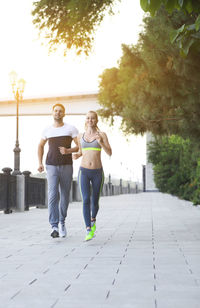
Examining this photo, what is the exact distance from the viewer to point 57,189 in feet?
26.3

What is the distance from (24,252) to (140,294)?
9.59 feet

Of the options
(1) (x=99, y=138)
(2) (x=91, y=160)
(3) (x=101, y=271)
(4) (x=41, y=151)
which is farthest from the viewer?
(4) (x=41, y=151)

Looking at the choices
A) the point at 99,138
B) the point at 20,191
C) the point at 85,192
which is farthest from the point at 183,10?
the point at 20,191

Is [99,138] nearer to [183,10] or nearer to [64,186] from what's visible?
[64,186]

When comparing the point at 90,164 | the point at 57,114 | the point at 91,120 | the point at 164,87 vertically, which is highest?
the point at 164,87

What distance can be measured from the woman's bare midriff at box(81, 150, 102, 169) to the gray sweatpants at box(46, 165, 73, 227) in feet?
1.39

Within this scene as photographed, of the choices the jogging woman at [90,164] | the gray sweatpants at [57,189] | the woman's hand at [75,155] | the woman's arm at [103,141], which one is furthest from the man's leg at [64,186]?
the woman's arm at [103,141]

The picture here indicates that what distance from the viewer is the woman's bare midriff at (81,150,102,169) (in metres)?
7.72

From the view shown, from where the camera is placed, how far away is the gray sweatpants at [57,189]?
311 inches

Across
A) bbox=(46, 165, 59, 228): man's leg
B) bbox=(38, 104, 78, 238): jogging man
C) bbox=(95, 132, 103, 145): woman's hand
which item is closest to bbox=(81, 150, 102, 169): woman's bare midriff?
bbox=(95, 132, 103, 145): woman's hand

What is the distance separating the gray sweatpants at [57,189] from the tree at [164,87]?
129 inches

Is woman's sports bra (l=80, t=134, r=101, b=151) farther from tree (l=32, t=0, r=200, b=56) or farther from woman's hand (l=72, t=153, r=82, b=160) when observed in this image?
tree (l=32, t=0, r=200, b=56)

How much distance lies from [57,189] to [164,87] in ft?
16.4

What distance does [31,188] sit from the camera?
18.7 metres
